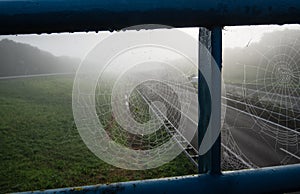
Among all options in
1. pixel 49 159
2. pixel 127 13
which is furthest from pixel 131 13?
pixel 49 159

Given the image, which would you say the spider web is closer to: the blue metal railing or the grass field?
the blue metal railing

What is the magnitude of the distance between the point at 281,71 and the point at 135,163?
15.7ft

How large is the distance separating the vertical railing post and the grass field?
5340mm

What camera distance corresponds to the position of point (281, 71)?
7.55 ft

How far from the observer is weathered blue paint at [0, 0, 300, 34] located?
37 centimetres

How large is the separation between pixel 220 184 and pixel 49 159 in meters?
7.39

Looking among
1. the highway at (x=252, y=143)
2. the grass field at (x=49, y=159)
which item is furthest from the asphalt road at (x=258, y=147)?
the grass field at (x=49, y=159)

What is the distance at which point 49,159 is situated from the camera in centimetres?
720

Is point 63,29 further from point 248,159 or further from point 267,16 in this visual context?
point 248,159

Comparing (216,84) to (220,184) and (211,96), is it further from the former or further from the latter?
(220,184)

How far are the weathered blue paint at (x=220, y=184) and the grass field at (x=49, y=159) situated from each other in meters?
5.37

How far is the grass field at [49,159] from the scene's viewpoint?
5.89 meters

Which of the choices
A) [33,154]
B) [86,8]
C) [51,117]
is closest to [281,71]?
[86,8]

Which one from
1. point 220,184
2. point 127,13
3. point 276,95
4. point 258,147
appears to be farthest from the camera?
point 258,147
